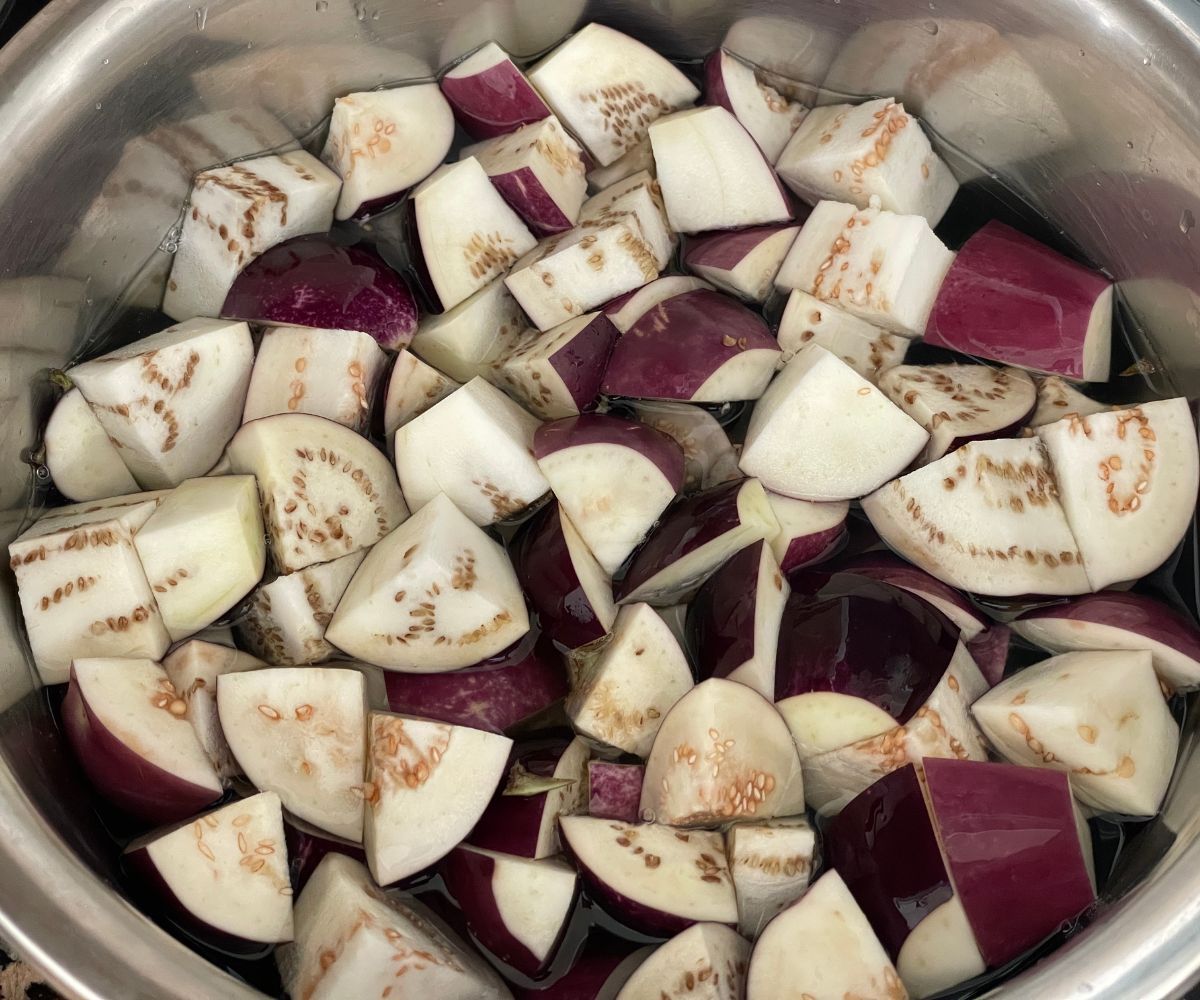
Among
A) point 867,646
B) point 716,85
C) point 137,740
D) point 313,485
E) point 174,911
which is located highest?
point 716,85

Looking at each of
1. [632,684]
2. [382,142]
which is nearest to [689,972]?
[632,684]

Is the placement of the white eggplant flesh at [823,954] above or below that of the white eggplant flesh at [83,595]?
above

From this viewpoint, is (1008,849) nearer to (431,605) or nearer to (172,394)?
(431,605)

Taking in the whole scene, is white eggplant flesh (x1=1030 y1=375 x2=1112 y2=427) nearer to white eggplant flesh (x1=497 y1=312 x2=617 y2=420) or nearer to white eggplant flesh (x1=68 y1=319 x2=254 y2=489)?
white eggplant flesh (x1=497 y1=312 x2=617 y2=420)

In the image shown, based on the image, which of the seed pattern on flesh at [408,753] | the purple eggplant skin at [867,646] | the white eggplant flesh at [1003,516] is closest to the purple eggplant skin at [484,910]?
the seed pattern on flesh at [408,753]

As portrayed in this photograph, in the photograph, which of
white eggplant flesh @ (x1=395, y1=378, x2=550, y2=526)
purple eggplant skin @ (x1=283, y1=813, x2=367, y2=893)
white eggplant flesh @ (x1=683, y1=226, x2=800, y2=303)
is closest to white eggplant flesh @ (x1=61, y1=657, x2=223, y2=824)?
purple eggplant skin @ (x1=283, y1=813, x2=367, y2=893)

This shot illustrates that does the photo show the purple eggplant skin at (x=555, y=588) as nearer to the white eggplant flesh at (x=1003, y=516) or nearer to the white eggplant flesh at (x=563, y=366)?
the white eggplant flesh at (x=563, y=366)

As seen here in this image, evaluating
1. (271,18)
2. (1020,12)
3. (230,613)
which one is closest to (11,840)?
(230,613)
